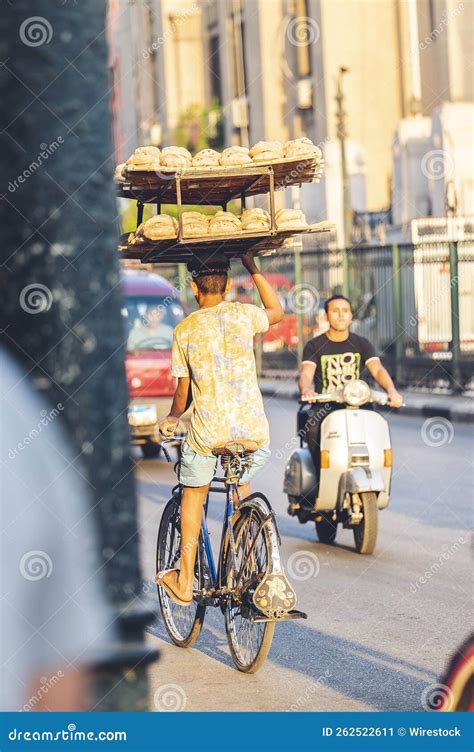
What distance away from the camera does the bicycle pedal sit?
5754 millimetres

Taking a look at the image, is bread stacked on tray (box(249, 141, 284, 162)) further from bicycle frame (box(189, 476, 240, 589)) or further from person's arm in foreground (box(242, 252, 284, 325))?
bicycle frame (box(189, 476, 240, 589))

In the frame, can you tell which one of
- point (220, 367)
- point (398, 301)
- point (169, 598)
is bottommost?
point (398, 301)

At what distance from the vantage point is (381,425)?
9641mm

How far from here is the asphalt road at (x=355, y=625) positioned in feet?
19.1

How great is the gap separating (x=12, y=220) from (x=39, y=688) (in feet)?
3.26

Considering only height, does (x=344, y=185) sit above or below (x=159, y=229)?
below

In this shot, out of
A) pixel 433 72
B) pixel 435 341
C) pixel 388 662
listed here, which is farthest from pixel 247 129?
pixel 388 662

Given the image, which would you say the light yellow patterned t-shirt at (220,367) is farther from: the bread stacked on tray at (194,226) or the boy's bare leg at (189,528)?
the bread stacked on tray at (194,226)

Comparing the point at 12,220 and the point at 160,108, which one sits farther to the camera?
the point at 160,108

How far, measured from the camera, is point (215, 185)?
6.62 meters

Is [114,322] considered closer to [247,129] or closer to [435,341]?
[435,341]

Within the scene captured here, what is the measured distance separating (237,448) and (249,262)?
3.27 ft
